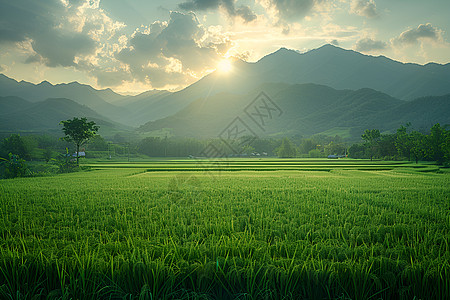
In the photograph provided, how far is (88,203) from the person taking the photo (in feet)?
32.2

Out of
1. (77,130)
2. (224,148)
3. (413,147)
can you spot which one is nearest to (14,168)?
(77,130)

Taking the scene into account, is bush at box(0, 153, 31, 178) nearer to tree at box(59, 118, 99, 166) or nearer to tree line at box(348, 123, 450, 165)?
tree at box(59, 118, 99, 166)

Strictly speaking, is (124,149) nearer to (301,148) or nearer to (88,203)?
(301,148)

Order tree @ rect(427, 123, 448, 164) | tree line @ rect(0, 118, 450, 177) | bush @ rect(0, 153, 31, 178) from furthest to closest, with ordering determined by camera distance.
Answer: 1. tree @ rect(427, 123, 448, 164)
2. tree line @ rect(0, 118, 450, 177)
3. bush @ rect(0, 153, 31, 178)

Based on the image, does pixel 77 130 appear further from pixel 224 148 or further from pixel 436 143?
pixel 224 148

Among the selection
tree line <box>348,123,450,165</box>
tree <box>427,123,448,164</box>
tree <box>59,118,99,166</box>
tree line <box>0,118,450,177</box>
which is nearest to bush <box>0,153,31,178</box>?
tree line <box>0,118,450,177</box>

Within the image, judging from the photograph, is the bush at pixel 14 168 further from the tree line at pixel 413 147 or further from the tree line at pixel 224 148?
the tree line at pixel 413 147

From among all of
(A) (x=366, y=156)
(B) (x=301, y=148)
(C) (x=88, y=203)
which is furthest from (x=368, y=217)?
(B) (x=301, y=148)

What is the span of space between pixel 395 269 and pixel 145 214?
720cm

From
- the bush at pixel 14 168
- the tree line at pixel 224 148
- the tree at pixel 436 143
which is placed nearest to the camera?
the bush at pixel 14 168

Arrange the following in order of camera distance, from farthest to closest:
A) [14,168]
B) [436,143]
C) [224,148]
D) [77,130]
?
[224,148] < [436,143] < [77,130] < [14,168]

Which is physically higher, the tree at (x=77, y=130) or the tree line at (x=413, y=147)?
the tree at (x=77, y=130)

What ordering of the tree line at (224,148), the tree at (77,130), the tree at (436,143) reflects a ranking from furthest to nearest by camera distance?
A: the tree at (436,143)
the tree line at (224,148)
the tree at (77,130)

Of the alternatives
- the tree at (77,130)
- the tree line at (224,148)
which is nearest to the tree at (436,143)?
the tree line at (224,148)
